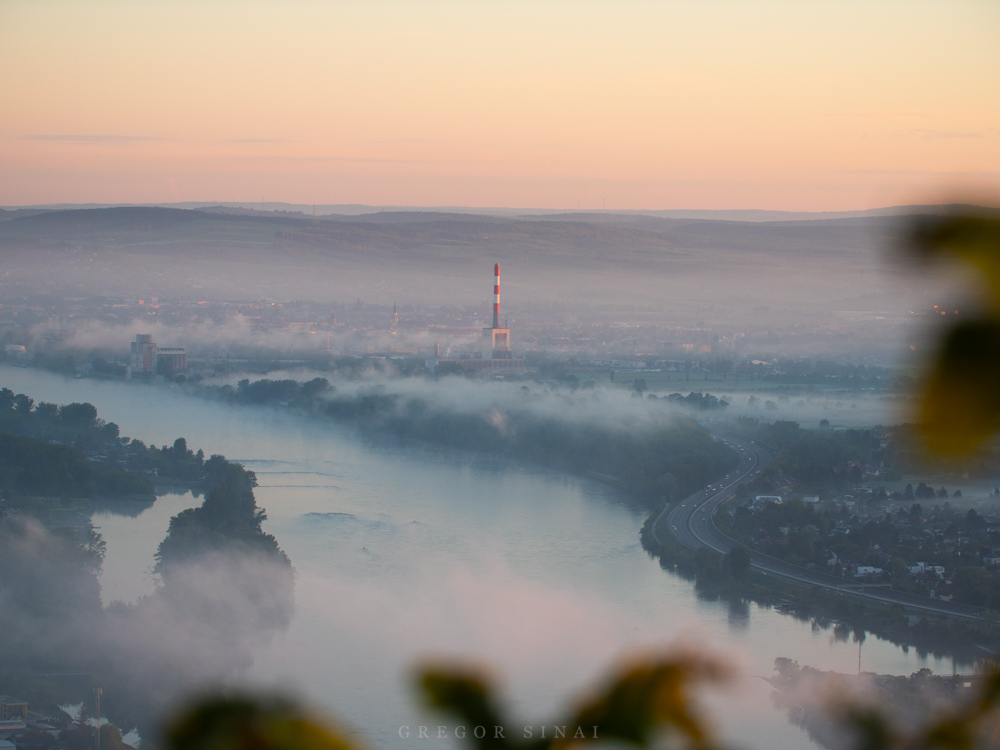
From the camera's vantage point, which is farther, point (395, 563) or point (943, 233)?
point (395, 563)

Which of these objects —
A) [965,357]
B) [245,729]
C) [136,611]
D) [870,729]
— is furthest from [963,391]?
[136,611]

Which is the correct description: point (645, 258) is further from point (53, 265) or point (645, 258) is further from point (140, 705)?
point (140, 705)

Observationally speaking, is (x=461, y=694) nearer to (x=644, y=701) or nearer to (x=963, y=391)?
(x=644, y=701)

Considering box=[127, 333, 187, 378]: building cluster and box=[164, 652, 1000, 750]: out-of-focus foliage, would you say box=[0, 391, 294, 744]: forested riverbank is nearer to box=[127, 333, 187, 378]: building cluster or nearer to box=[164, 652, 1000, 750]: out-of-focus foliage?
box=[164, 652, 1000, 750]: out-of-focus foliage

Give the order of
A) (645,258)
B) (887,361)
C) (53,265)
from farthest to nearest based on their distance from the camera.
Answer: (645,258) → (53,265) → (887,361)

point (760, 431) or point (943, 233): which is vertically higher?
point (943, 233)

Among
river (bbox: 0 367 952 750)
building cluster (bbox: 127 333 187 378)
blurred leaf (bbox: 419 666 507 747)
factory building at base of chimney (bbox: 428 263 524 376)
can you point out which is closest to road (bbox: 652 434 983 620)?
river (bbox: 0 367 952 750)

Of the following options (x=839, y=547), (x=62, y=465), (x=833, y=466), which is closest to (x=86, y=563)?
(x=62, y=465)
